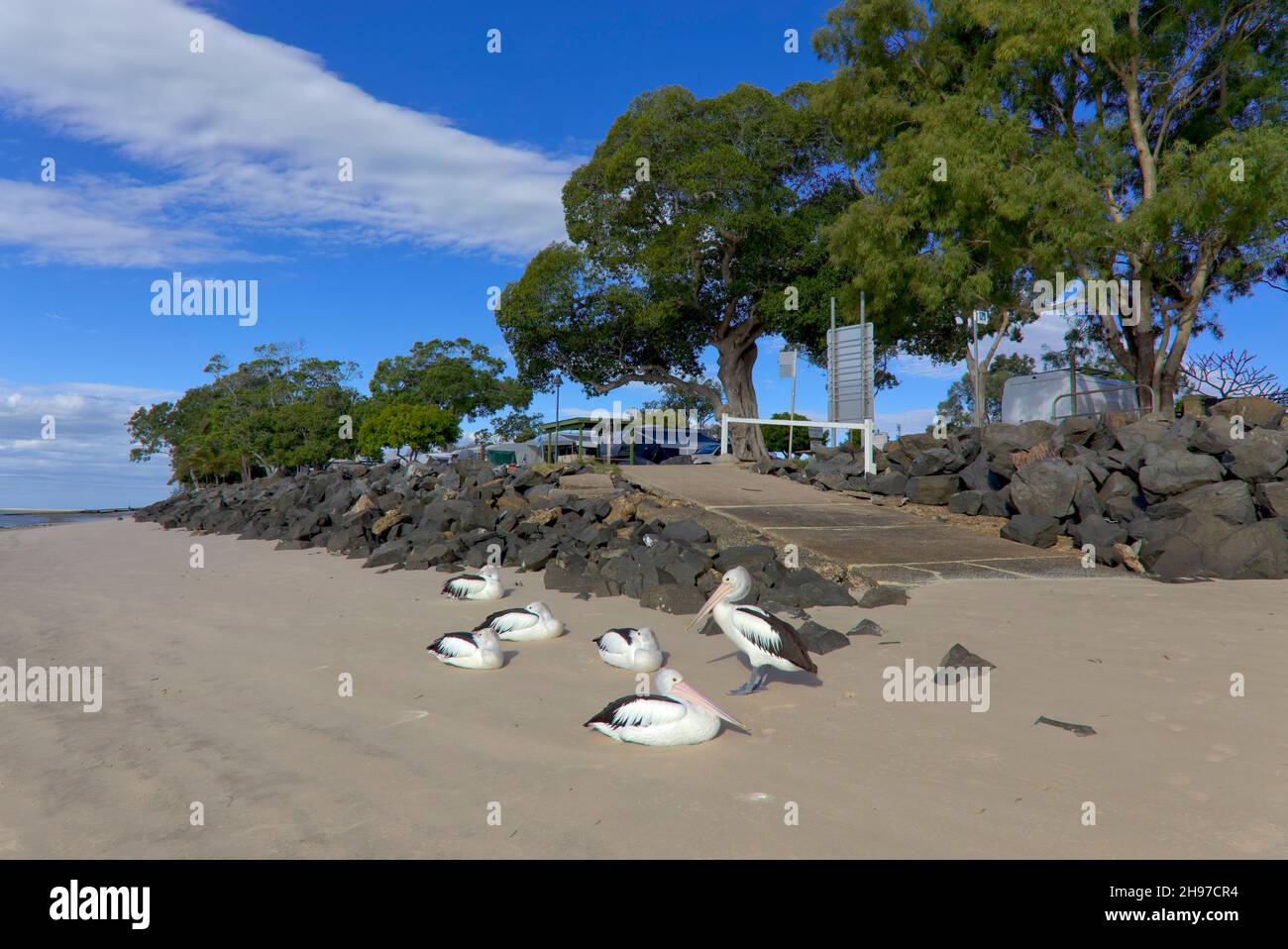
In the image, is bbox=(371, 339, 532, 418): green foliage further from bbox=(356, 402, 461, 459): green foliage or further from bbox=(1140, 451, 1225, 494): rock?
bbox=(1140, 451, 1225, 494): rock

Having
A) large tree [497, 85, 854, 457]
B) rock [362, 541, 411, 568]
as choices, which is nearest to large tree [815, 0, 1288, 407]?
large tree [497, 85, 854, 457]

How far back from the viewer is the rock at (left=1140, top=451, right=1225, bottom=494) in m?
9.41

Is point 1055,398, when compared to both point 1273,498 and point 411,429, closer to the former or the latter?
point 1273,498

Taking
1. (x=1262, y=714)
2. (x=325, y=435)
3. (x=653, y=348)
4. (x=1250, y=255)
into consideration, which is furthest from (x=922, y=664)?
(x=325, y=435)

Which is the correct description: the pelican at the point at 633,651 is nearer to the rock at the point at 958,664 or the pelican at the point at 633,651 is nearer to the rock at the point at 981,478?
the rock at the point at 958,664

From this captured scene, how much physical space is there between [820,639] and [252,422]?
51.5 meters

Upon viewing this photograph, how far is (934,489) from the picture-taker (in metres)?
11.6

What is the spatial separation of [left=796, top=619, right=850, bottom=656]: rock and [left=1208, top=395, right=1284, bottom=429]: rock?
10623 mm

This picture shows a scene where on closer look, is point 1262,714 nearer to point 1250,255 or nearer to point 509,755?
point 509,755

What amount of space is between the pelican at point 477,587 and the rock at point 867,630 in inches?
134

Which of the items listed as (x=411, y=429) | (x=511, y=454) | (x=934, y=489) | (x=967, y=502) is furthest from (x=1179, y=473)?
(x=411, y=429)
